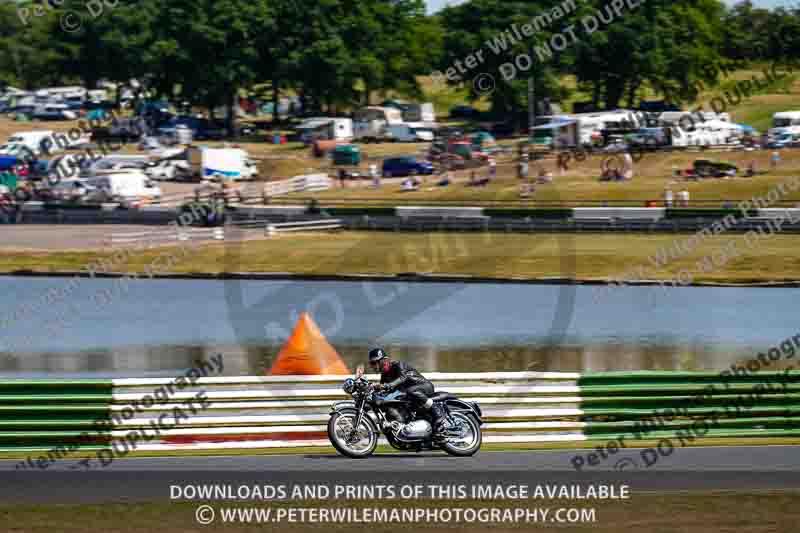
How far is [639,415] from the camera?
15.1m

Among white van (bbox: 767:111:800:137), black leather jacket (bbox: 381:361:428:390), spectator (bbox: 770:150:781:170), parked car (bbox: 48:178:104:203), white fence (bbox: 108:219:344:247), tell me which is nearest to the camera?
black leather jacket (bbox: 381:361:428:390)

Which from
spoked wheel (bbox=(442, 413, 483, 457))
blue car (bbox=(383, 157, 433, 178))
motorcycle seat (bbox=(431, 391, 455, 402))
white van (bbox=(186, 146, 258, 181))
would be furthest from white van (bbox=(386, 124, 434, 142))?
spoked wheel (bbox=(442, 413, 483, 457))

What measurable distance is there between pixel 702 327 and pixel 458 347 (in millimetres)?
7470

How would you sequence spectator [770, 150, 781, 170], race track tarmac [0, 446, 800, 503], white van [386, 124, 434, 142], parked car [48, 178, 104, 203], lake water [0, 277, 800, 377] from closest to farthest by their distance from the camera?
race track tarmac [0, 446, 800, 503]
lake water [0, 277, 800, 377]
parked car [48, 178, 104, 203]
spectator [770, 150, 781, 170]
white van [386, 124, 434, 142]

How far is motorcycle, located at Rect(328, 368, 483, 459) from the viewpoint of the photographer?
46.2 feet

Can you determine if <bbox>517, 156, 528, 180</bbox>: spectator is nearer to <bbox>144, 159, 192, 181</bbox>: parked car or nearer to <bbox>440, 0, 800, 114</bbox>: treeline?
<bbox>144, 159, 192, 181</bbox>: parked car

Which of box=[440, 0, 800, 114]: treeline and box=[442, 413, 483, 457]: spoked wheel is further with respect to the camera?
box=[440, 0, 800, 114]: treeline

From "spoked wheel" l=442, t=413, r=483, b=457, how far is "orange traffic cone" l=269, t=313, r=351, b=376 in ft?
15.6

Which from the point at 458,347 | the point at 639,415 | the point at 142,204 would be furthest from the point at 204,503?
the point at 142,204

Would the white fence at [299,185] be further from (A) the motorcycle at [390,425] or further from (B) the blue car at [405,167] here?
(A) the motorcycle at [390,425]

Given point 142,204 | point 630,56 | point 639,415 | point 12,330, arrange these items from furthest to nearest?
1. point 630,56
2. point 142,204
3. point 12,330
4. point 639,415

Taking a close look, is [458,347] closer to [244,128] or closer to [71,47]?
[244,128]

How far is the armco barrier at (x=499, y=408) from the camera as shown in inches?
575

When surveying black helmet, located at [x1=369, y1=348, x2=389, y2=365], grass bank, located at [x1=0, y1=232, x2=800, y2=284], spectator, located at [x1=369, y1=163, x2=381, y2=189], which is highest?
black helmet, located at [x1=369, y1=348, x2=389, y2=365]
